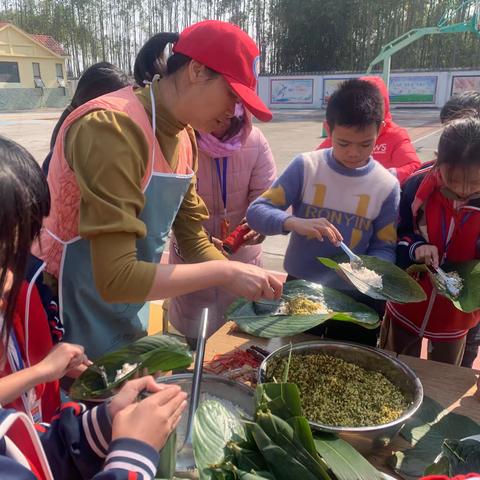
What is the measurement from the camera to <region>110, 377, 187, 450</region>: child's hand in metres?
0.73

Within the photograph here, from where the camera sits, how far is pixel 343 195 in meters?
1.61

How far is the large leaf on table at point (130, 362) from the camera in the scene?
0.95 meters

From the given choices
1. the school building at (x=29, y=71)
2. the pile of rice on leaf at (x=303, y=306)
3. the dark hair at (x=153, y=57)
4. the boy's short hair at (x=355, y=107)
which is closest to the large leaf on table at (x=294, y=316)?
the pile of rice on leaf at (x=303, y=306)

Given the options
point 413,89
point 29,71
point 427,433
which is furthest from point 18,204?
point 29,71

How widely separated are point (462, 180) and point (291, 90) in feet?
70.6

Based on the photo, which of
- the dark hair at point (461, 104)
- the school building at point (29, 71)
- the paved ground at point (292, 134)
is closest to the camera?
the dark hair at point (461, 104)

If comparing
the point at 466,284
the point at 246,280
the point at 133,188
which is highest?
the point at 133,188

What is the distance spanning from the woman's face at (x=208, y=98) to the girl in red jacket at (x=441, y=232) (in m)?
0.72

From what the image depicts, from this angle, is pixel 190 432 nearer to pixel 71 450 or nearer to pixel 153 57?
pixel 71 450

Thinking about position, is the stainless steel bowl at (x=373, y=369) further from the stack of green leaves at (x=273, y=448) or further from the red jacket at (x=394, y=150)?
the red jacket at (x=394, y=150)

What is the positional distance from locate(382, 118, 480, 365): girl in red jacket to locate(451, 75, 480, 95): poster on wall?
1781 centimetres

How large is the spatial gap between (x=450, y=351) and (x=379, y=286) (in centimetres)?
58

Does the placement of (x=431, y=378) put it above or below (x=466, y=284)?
below

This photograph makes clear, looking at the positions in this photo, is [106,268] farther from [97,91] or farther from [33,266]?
[97,91]
